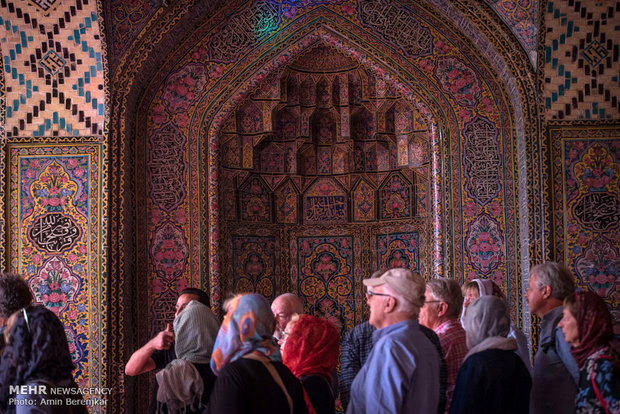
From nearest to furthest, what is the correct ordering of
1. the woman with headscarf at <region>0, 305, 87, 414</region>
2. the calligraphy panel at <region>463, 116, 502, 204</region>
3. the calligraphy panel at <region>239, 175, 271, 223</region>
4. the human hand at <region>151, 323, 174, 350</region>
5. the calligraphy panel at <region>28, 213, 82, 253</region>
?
the woman with headscarf at <region>0, 305, 87, 414</region>, the human hand at <region>151, 323, 174, 350</region>, the calligraphy panel at <region>28, 213, 82, 253</region>, the calligraphy panel at <region>463, 116, 502, 204</region>, the calligraphy panel at <region>239, 175, 271, 223</region>

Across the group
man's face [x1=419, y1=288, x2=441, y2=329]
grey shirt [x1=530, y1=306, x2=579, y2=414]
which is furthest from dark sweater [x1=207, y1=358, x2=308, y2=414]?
grey shirt [x1=530, y1=306, x2=579, y2=414]

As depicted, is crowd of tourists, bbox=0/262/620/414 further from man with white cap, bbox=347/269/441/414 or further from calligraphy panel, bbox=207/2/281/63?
calligraphy panel, bbox=207/2/281/63

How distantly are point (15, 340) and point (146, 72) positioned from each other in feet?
13.6

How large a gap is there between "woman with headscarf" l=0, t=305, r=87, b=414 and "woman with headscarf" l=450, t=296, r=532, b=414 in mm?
1763

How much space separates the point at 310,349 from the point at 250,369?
73cm

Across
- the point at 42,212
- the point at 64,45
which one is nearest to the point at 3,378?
the point at 42,212

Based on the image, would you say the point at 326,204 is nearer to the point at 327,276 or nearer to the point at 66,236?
the point at 327,276

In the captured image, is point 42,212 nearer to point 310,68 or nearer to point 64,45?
point 64,45

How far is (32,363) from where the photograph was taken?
3.07 meters

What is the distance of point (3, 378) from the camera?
308cm

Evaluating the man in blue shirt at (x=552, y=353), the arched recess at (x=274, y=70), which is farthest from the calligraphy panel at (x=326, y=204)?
the man in blue shirt at (x=552, y=353)

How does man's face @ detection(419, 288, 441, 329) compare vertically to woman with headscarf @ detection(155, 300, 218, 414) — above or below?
above

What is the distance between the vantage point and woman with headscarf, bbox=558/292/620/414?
256 cm

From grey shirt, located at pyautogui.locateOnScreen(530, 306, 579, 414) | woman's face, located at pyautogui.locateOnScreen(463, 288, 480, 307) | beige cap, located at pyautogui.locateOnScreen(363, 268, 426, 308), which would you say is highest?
Result: beige cap, located at pyautogui.locateOnScreen(363, 268, 426, 308)
